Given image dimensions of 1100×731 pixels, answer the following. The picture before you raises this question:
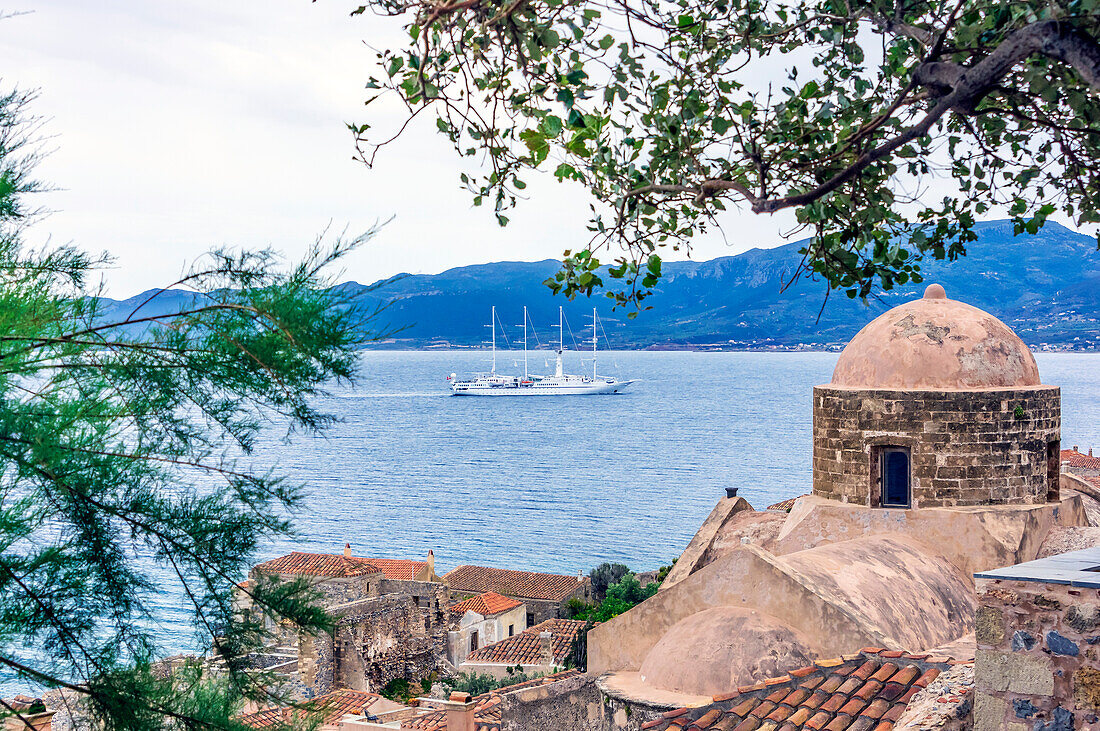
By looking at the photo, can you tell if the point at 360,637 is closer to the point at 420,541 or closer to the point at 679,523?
the point at 420,541

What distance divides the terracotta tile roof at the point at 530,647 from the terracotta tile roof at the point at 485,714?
10592 millimetres

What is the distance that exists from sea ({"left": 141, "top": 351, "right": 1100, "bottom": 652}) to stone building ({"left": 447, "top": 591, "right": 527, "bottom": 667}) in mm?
8052

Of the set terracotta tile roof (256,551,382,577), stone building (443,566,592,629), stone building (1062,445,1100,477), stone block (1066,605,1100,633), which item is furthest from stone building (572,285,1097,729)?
stone building (1062,445,1100,477)

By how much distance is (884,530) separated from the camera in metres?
12.2

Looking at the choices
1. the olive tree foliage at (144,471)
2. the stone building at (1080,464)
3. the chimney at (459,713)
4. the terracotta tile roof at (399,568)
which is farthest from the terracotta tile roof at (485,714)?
the stone building at (1080,464)

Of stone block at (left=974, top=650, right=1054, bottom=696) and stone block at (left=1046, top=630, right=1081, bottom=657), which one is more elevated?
stone block at (left=1046, top=630, right=1081, bottom=657)

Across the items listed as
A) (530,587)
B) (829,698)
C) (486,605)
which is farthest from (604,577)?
(829,698)

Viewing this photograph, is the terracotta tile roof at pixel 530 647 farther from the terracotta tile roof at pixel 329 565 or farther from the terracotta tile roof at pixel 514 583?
the terracotta tile roof at pixel 329 565

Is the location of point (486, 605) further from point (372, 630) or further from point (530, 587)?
point (372, 630)

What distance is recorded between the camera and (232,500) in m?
5.64

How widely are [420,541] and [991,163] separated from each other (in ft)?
185

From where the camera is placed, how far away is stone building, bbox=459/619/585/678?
31.8 meters

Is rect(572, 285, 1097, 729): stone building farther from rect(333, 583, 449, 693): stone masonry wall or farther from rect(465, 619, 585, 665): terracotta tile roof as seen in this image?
rect(333, 583, 449, 693): stone masonry wall

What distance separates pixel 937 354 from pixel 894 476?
218 cm
